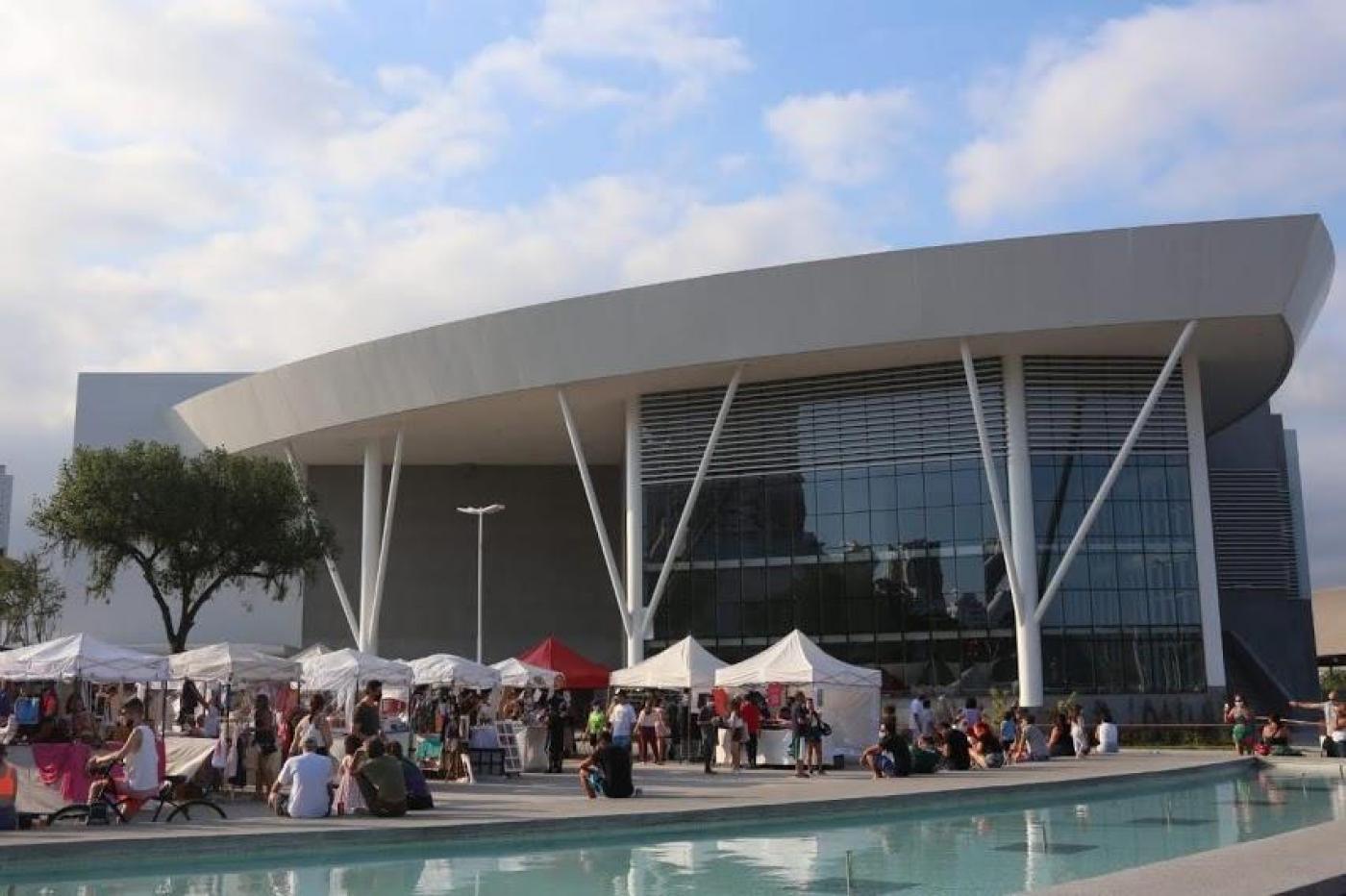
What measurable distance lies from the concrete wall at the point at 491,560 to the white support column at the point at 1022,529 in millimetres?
20968

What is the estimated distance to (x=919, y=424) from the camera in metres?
36.5

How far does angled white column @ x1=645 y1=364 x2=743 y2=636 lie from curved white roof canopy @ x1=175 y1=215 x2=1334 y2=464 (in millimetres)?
878

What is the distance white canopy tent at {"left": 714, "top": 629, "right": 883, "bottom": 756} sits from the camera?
2494 cm

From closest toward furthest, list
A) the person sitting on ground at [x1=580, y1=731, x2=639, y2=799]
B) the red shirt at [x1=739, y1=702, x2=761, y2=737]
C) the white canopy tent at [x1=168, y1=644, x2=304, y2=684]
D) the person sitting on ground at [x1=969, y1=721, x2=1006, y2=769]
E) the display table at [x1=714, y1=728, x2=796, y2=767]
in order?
1. the person sitting on ground at [x1=580, y1=731, x2=639, y2=799]
2. the white canopy tent at [x1=168, y1=644, x2=304, y2=684]
3. the person sitting on ground at [x1=969, y1=721, x2=1006, y2=769]
4. the red shirt at [x1=739, y1=702, x2=761, y2=737]
5. the display table at [x1=714, y1=728, x2=796, y2=767]

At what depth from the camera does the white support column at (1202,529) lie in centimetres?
3417

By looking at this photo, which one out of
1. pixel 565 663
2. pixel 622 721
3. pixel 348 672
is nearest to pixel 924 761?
pixel 622 721

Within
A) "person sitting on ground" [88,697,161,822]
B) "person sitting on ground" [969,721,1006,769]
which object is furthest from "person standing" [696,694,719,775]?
"person sitting on ground" [88,697,161,822]

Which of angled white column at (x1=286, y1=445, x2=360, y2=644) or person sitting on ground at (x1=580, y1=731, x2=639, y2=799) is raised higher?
angled white column at (x1=286, y1=445, x2=360, y2=644)

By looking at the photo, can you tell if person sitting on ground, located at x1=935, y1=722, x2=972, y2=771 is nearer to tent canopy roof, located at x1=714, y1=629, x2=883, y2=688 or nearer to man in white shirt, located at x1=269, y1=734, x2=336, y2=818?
tent canopy roof, located at x1=714, y1=629, x2=883, y2=688

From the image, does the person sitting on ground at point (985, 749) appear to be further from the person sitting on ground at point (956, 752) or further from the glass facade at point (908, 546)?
the glass facade at point (908, 546)

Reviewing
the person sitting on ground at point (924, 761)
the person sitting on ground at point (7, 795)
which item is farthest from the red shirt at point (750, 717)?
the person sitting on ground at point (7, 795)

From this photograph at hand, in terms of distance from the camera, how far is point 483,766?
2288 centimetres

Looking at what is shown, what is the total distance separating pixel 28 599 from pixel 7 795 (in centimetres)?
4454

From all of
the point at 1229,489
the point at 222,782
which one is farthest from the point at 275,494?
the point at 1229,489
